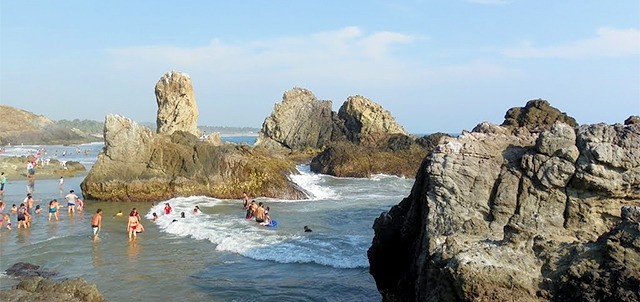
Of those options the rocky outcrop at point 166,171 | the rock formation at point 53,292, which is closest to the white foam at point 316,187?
the rocky outcrop at point 166,171

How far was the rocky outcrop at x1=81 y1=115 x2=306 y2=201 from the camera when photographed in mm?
26984

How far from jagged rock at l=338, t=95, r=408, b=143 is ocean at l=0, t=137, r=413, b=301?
28048 mm

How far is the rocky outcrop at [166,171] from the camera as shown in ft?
88.5

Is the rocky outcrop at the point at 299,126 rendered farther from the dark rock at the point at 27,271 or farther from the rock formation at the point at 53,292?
the rock formation at the point at 53,292

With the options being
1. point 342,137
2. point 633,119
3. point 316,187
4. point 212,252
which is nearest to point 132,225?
point 212,252

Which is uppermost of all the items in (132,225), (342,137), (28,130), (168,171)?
(28,130)

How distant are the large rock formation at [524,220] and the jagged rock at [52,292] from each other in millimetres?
5792

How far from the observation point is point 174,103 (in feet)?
155

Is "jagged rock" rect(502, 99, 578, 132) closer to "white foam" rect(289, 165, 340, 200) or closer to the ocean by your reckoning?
the ocean

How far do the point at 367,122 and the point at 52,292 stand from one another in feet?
153

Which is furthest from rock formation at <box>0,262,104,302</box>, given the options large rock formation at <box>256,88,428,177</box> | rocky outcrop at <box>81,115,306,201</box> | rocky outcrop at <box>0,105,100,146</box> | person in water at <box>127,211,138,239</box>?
rocky outcrop at <box>0,105,100,146</box>

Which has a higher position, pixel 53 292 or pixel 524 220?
pixel 524 220

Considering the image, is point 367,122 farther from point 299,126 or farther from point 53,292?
point 53,292

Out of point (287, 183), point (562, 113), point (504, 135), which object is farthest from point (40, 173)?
point (504, 135)
